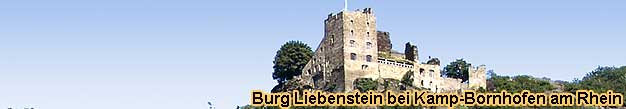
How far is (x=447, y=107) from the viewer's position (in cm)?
11494

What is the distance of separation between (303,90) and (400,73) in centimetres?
942

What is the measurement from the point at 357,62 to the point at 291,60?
386 inches

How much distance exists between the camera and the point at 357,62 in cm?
12088

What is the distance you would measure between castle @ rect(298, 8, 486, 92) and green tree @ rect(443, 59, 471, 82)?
18.0 ft

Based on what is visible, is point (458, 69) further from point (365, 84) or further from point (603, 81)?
point (603, 81)

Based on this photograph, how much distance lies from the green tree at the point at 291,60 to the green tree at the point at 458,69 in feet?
51.7

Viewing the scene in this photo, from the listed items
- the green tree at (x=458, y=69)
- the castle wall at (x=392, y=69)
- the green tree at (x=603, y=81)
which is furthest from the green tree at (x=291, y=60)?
the green tree at (x=603, y=81)

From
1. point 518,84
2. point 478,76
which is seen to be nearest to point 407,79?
point 478,76

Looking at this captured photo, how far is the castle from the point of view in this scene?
395ft

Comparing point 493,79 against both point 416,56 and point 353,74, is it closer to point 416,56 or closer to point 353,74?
point 416,56

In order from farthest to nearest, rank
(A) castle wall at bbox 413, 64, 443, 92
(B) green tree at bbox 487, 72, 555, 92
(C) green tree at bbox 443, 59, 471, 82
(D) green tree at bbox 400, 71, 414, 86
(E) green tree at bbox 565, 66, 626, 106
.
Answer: (C) green tree at bbox 443, 59, 471, 82 < (E) green tree at bbox 565, 66, 626, 106 < (B) green tree at bbox 487, 72, 555, 92 < (A) castle wall at bbox 413, 64, 443, 92 < (D) green tree at bbox 400, 71, 414, 86

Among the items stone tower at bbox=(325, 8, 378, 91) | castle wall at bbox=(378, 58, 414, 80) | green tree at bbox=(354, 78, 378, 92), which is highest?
stone tower at bbox=(325, 8, 378, 91)

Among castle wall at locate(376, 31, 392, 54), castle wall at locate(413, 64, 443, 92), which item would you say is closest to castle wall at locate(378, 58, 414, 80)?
castle wall at locate(413, 64, 443, 92)

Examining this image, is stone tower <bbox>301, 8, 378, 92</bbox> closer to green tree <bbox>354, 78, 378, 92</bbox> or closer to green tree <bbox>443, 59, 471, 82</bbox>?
green tree <bbox>354, 78, 378, 92</bbox>
